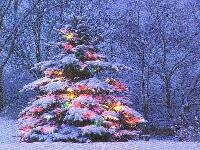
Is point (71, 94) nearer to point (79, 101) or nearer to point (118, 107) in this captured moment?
point (79, 101)

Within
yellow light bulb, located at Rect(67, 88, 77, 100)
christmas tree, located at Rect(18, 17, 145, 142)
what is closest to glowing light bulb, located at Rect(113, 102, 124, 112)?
christmas tree, located at Rect(18, 17, 145, 142)

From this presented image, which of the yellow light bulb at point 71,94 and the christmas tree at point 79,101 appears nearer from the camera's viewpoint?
the christmas tree at point 79,101

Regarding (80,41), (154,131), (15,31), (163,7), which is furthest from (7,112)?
(80,41)

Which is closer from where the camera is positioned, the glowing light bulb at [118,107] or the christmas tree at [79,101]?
the christmas tree at [79,101]

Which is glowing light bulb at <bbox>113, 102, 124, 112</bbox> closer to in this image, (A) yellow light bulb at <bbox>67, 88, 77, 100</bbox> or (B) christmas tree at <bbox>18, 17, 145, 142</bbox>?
(B) christmas tree at <bbox>18, 17, 145, 142</bbox>

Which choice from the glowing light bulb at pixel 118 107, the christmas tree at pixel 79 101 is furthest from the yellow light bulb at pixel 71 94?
the glowing light bulb at pixel 118 107

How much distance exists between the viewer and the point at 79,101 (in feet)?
43.4

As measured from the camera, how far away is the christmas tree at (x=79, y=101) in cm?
1316

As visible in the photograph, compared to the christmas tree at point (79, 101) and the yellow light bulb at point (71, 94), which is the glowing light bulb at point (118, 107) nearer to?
the christmas tree at point (79, 101)

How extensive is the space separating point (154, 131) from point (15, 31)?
11367mm

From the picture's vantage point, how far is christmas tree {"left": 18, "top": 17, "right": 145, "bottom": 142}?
43.2 feet

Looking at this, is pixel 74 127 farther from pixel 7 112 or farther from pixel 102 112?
pixel 7 112

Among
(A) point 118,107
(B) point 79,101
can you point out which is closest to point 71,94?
Result: (B) point 79,101

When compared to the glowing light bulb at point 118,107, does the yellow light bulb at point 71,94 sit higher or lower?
higher
